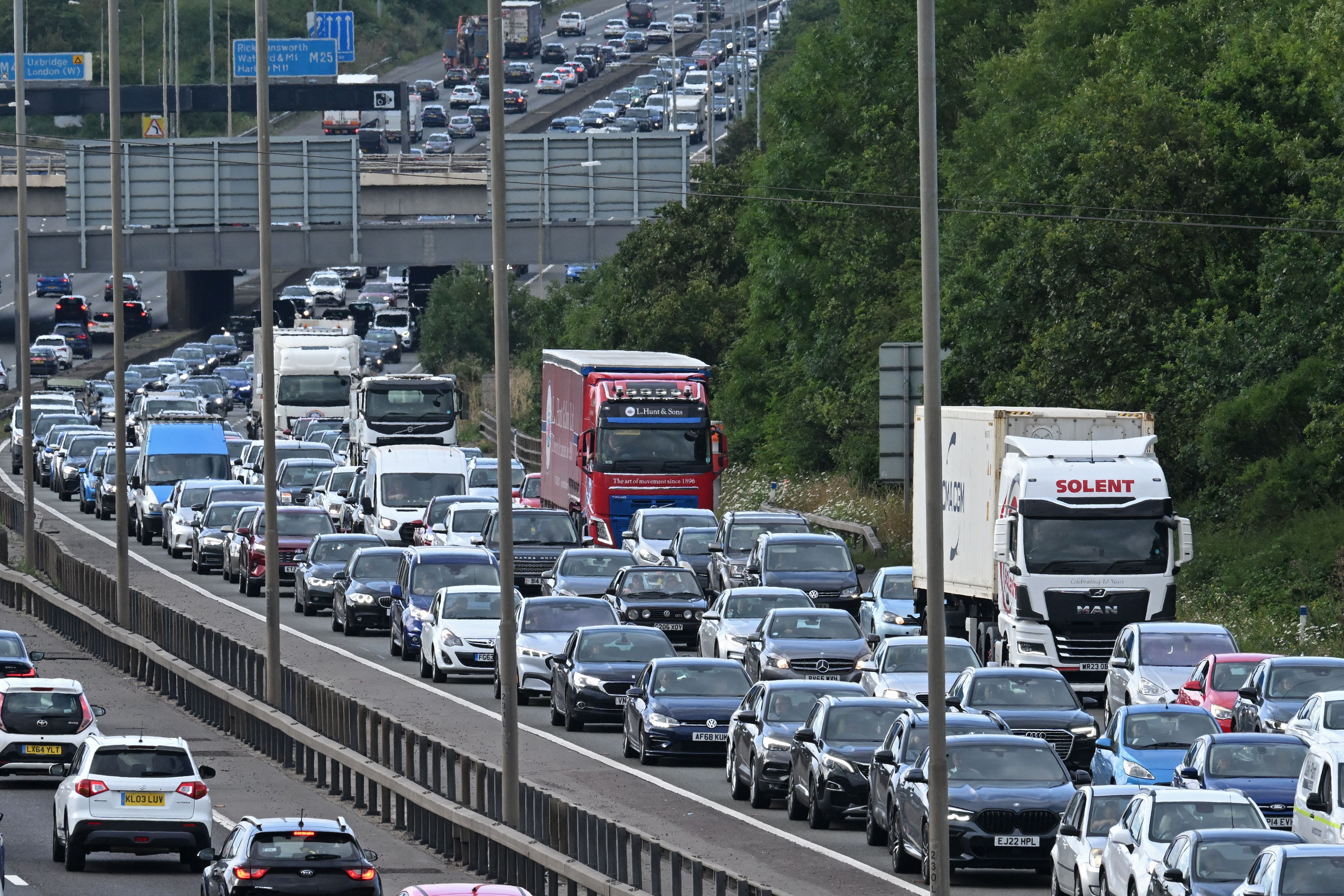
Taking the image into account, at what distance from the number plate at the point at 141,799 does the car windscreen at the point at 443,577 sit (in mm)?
15289

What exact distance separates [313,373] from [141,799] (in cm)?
4504

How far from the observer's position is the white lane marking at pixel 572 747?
76.1 feet

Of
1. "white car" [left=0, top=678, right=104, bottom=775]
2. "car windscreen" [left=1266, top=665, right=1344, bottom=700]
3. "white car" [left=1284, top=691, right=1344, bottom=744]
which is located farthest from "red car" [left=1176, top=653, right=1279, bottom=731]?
"white car" [left=0, top=678, right=104, bottom=775]

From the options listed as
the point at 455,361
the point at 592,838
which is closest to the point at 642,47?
the point at 455,361

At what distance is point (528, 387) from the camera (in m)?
87.5

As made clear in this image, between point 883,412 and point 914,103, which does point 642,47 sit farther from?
point 883,412

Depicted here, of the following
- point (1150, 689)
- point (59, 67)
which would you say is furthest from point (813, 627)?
point (59, 67)

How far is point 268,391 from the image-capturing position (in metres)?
33.2

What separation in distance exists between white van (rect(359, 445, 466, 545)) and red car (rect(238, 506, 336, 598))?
2.26 metres

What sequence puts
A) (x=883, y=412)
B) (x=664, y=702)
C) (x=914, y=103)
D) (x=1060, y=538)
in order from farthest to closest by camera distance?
(x=914, y=103) < (x=883, y=412) < (x=1060, y=538) < (x=664, y=702)

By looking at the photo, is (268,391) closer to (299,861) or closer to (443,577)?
(443,577)

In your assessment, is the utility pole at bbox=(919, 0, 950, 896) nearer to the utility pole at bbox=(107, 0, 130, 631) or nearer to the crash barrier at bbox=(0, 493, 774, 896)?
the crash barrier at bbox=(0, 493, 774, 896)

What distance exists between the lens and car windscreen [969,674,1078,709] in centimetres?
2792

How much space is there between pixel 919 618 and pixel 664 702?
905 cm
